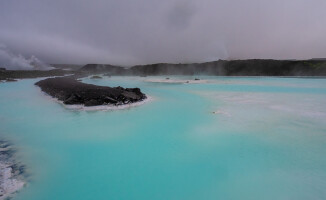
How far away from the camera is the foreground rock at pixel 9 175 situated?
11.3 ft

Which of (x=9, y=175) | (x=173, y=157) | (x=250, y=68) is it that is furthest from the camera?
(x=250, y=68)

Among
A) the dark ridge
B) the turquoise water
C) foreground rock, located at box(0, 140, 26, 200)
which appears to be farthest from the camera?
the dark ridge

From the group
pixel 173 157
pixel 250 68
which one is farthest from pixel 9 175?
pixel 250 68

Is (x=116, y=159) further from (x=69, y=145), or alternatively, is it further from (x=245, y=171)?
(x=245, y=171)

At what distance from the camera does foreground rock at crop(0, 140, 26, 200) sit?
345cm

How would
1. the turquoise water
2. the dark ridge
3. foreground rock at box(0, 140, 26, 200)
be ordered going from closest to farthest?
foreground rock at box(0, 140, 26, 200), the turquoise water, the dark ridge

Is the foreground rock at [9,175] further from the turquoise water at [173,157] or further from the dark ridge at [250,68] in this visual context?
the dark ridge at [250,68]

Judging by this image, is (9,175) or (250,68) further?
(250,68)

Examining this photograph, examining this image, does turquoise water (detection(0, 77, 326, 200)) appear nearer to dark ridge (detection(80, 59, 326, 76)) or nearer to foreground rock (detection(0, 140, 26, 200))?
→ foreground rock (detection(0, 140, 26, 200))

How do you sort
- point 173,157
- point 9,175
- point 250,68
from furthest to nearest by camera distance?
point 250,68, point 173,157, point 9,175

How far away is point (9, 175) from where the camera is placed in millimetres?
3893

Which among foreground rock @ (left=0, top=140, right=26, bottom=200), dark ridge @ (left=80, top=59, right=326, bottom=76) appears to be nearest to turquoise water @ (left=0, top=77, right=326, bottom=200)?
foreground rock @ (left=0, top=140, right=26, bottom=200)

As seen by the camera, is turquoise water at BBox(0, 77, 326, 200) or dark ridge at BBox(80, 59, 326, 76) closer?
turquoise water at BBox(0, 77, 326, 200)

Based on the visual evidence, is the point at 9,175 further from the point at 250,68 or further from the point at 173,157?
the point at 250,68
